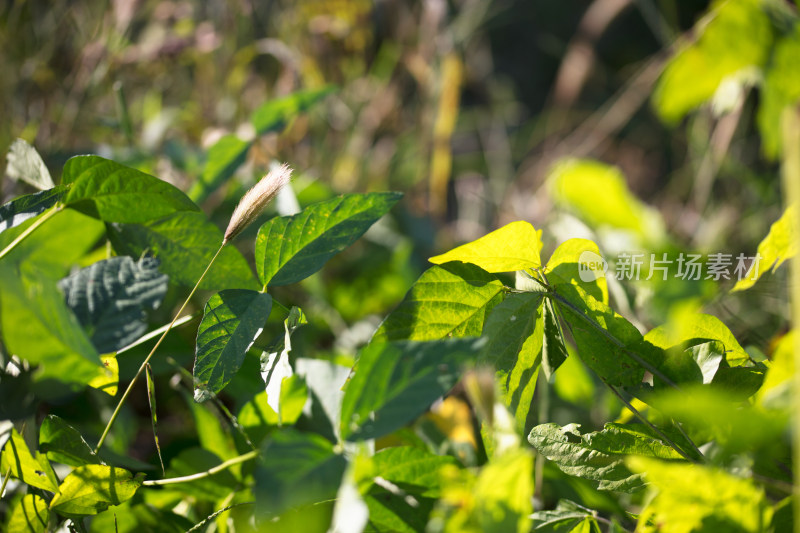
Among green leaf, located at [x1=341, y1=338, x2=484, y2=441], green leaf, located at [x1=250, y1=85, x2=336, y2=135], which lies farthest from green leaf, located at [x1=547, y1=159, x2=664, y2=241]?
green leaf, located at [x1=341, y1=338, x2=484, y2=441]

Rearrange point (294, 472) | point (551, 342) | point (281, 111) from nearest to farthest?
point (294, 472)
point (551, 342)
point (281, 111)

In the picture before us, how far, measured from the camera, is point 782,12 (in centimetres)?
65

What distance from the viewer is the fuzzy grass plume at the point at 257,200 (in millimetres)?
315

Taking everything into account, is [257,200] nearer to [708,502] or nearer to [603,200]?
[708,502]

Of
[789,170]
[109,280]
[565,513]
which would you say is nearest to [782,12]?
[789,170]

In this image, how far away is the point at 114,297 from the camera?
13.0 inches

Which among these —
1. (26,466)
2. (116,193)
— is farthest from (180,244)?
(26,466)

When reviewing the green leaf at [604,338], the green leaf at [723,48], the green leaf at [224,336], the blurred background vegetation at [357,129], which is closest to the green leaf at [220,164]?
the blurred background vegetation at [357,129]

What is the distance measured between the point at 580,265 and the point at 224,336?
0.66 ft

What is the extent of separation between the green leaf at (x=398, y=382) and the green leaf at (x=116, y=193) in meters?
0.19

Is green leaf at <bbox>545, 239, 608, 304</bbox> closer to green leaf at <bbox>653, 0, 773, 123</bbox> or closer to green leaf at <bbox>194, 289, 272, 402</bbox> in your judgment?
green leaf at <bbox>194, 289, 272, 402</bbox>

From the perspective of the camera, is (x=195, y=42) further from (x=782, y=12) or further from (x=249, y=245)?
(x=782, y=12)

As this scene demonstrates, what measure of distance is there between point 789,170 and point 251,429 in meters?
0.35

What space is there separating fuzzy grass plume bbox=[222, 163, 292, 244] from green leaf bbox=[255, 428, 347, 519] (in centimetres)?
13
